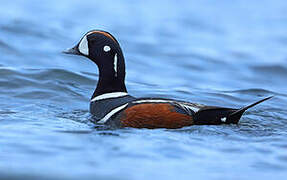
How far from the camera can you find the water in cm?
646

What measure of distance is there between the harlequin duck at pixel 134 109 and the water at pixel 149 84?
135mm

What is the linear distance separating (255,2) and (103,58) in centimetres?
1345

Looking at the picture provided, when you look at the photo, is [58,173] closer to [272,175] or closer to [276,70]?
[272,175]

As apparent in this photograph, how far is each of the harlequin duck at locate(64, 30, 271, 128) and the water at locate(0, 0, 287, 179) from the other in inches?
5.3

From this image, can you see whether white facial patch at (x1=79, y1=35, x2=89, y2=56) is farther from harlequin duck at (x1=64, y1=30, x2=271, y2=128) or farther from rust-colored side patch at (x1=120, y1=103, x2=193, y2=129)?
rust-colored side patch at (x1=120, y1=103, x2=193, y2=129)

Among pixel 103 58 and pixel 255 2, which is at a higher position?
pixel 255 2

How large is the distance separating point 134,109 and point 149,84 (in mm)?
4266

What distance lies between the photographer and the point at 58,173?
19.7 feet

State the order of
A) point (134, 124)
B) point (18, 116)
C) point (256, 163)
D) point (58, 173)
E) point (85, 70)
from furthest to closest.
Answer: point (85, 70) < point (18, 116) < point (134, 124) < point (256, 163) < point (58, 173)

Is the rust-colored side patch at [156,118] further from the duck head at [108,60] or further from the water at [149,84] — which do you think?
the duck head at [108,60]

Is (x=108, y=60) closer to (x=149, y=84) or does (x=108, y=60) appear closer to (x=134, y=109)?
(x=134, y=109)

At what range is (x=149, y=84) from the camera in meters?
12.1

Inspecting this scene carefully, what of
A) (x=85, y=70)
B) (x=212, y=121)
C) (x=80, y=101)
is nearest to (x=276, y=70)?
(x=85, y=70)

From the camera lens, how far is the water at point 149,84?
254 inches
